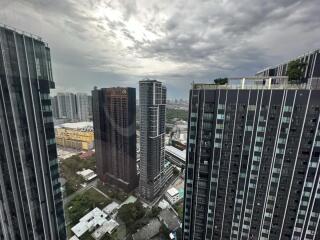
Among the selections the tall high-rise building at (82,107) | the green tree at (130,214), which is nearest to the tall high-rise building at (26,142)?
the green tree at (130,214)

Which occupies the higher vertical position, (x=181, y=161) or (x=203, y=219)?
(x=203, y=219)

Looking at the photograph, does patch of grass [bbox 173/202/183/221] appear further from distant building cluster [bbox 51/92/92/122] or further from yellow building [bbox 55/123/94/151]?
yellow building [bbox 55/123/94/151]

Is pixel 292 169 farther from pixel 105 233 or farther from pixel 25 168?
pixel 105 233

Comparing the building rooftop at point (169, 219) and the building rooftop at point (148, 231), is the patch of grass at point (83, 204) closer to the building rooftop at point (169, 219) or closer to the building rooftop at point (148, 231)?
the building rooftop at point (148, 231)

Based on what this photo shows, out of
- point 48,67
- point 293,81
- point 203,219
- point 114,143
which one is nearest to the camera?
point 48,67

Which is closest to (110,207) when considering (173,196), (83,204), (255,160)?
(83,204)

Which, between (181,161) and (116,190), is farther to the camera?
(181,161)

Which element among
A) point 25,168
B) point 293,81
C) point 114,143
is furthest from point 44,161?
point 114,143
